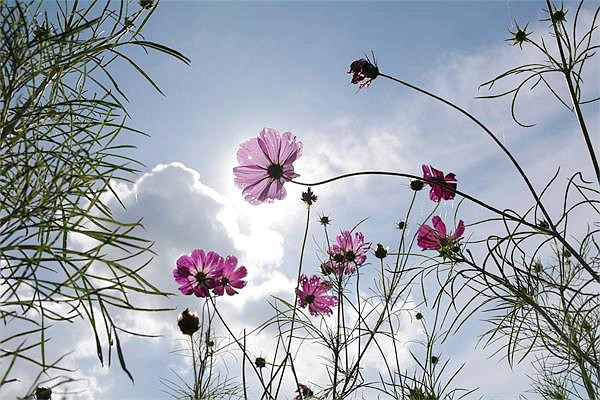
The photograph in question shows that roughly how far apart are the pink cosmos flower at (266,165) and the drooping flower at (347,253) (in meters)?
0.56

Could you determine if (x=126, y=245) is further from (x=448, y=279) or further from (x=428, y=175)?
(x=428, y=175)

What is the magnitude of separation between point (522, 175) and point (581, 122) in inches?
4.6

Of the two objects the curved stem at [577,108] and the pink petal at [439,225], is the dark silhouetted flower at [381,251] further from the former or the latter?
the curved stem at [577,108]

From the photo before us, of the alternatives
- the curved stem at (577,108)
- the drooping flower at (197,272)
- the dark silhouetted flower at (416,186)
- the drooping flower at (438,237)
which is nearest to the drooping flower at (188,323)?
the drooping flower at (197,272)

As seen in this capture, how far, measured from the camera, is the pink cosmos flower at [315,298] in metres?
2.04

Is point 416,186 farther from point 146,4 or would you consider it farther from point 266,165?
point 146,4

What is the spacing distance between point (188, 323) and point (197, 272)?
0.27 meters

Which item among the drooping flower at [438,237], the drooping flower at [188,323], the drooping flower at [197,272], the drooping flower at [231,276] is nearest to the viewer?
the drooping flower at [438,237]

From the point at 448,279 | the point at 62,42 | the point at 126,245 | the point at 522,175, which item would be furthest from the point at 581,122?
the point at 62,42

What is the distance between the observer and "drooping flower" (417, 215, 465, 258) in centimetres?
131

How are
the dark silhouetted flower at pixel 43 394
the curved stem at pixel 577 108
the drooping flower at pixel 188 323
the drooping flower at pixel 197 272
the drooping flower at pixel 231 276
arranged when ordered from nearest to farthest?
the curved stem at pixel 577 108, the dark silhouetted flower at pixel 43 394, the drooping flower at pixel 188 323, the drooping flower at pixel 197 272, the drooping flower at pixel 231 276

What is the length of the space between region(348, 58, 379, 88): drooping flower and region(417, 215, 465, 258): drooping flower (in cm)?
38

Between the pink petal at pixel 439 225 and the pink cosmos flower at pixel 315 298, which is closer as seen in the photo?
the pink petal at pixel 439 225

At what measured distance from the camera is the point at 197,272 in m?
1.79
